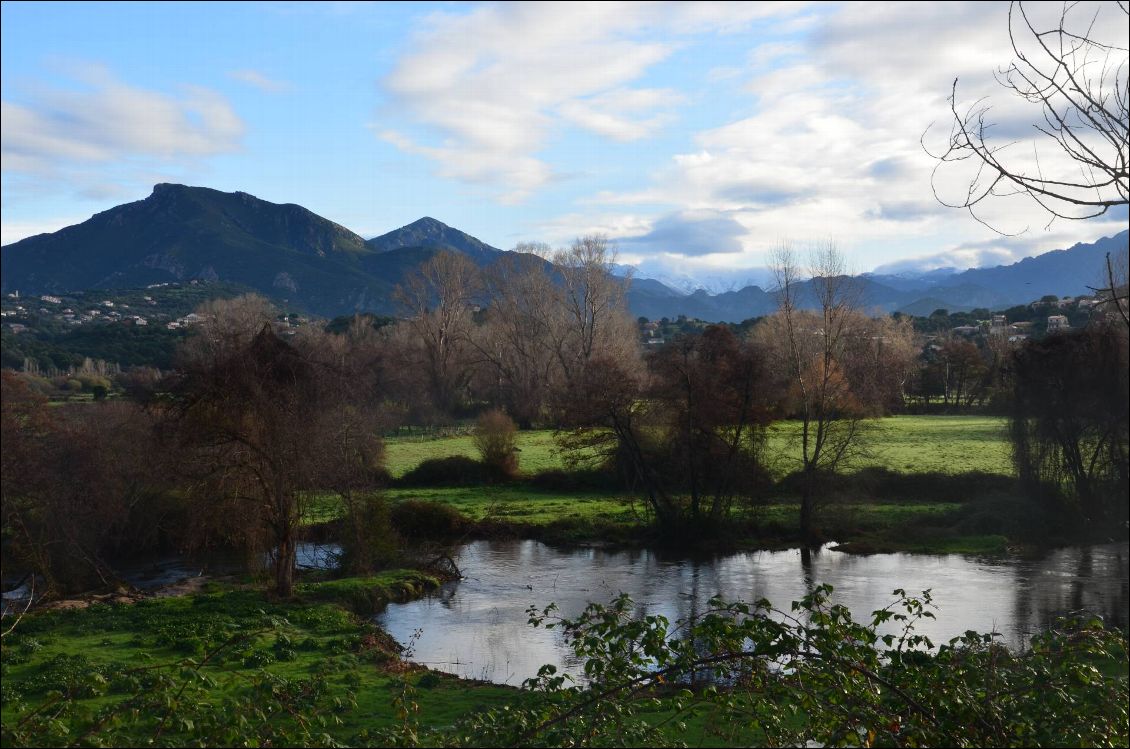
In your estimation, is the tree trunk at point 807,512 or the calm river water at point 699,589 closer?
the calm river water at point 699,589

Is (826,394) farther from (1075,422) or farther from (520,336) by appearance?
(520,336)

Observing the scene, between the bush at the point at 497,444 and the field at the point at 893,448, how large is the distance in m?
1.09

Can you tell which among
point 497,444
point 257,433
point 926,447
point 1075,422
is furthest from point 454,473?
point 1075,422

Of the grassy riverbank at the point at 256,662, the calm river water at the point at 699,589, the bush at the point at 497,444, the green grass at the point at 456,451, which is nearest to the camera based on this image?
the grassy riverbank at the point at 256,662

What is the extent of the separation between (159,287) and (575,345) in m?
129

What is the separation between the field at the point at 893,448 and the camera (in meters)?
42.9

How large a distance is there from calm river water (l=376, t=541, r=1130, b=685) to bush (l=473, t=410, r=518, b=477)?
12.8m

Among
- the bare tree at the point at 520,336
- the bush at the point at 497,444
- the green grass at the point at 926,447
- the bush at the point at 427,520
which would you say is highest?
the bare tree at the point at 520,336

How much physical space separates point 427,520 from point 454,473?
444 inches

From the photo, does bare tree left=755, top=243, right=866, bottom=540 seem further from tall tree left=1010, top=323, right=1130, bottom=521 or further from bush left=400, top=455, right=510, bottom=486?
bush left=400, top=455, right=510, bottom=486

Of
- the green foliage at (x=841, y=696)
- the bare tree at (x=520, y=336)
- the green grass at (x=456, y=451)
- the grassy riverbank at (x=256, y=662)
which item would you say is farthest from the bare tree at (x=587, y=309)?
the green foliage at (x=841, y=696)

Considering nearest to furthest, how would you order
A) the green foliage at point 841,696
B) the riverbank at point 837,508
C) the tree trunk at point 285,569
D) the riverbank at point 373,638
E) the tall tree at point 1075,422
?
1. the green foliage at point 841,696
2. the riverbank at point 373,638
3. the tree trunk at point 285,569
4. the tall tree at point 1075,422
5. the riverbank at point 837,508

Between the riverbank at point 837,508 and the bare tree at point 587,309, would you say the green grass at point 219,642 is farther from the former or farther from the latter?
the bare tree at point 587,309

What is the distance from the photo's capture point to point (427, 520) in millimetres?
36250
